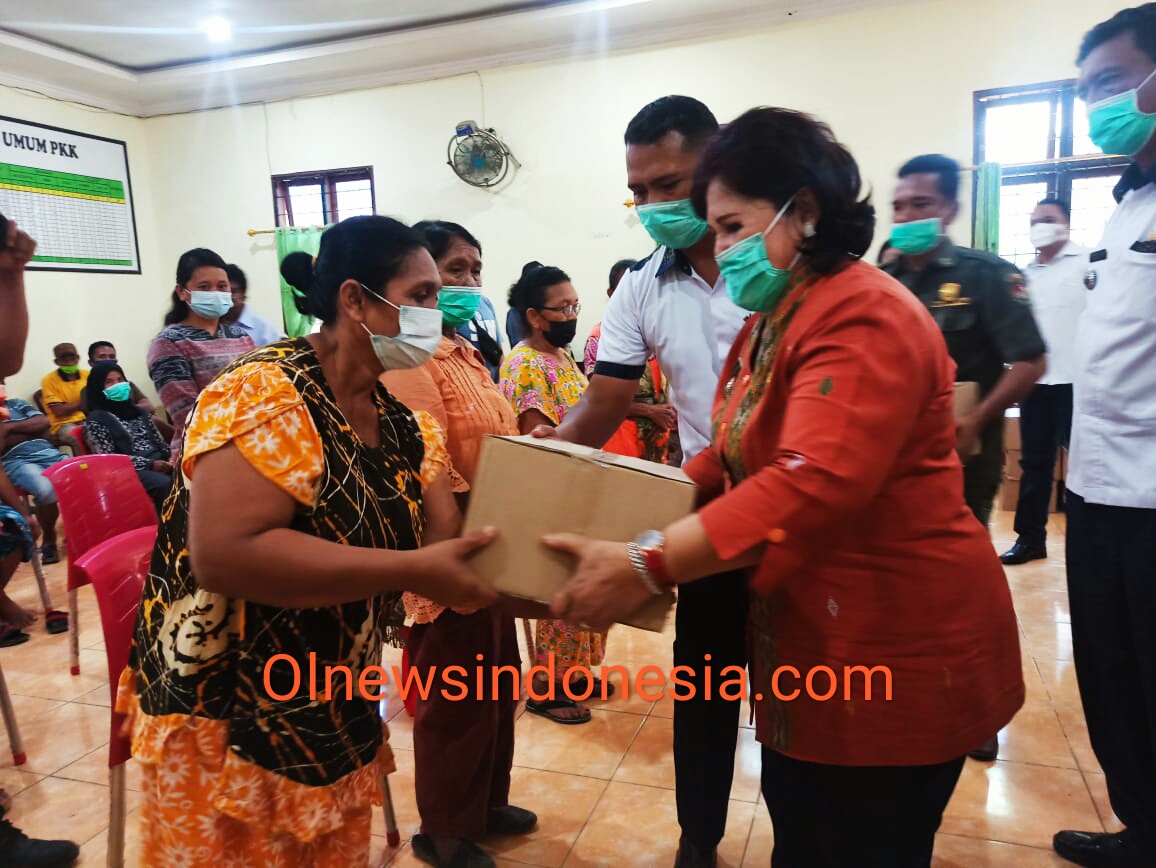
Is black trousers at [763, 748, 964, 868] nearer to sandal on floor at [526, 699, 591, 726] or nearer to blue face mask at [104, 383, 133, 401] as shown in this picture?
sandal on floor at [526, 699, 591, 726]

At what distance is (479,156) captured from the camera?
657 centimetres

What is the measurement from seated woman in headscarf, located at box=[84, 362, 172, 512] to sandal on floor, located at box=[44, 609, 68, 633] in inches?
32.2

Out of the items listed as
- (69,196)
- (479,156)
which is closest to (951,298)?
(479,156)

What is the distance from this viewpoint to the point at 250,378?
1.12 meters

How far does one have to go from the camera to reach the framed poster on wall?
6.39m

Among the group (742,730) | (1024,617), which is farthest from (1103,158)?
(742,730)

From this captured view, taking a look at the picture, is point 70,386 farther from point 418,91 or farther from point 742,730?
point 742,730

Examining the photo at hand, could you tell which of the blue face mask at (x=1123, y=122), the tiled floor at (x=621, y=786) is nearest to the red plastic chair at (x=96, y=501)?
the tiled floor at (x=621, y=786)

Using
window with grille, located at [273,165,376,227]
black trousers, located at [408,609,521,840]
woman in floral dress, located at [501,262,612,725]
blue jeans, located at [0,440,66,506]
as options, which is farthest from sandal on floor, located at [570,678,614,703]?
window with grille, located at [273,165,376,227]

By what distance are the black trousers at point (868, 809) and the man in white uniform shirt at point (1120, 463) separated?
833 mm

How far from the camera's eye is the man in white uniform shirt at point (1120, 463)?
1638 millimetres

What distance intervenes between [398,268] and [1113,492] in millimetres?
1550

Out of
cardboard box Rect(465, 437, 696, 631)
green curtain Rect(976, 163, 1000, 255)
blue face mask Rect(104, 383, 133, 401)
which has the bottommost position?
blue face mask Rect(104, 383, 133, 401)

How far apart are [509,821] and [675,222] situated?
1.56 metres
